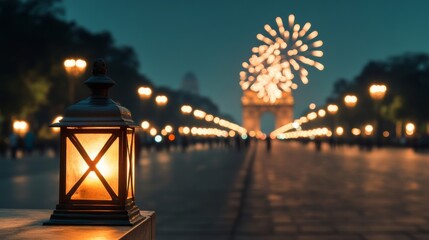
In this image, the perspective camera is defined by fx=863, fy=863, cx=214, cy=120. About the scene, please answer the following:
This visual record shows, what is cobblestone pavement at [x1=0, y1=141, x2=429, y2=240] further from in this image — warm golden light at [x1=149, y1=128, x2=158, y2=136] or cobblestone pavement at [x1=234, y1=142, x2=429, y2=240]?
warm golden light at [x1=149, y1=128, x2=158, y2=136]

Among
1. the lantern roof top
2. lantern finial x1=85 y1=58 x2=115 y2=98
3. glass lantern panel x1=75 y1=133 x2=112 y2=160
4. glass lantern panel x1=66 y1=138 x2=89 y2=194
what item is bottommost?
glass lantern panel x1=66 y1=138 x2=89 y2=194

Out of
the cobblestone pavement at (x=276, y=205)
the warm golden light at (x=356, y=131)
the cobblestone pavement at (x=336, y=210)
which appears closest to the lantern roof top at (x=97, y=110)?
the cobblestone pavement at (x=276, y=205)

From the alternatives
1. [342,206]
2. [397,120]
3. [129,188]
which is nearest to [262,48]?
[342,206]

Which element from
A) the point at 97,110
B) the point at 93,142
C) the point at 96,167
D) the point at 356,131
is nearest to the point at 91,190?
the point at 96,167

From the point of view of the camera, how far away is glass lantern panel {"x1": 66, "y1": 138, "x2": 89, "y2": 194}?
6445 mm

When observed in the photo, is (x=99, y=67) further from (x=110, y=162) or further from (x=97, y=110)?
(x=110, y=162)

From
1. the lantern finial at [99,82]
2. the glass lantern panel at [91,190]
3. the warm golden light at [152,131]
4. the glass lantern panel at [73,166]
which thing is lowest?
the glass lantern panel at [91,190]

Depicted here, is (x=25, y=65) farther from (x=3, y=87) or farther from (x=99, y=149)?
(x=99, y=149)

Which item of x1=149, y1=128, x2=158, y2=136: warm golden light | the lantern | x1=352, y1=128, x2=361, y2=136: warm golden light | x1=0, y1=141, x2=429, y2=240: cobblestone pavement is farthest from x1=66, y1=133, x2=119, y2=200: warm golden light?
x1=352, y1=128, x2=361, y2=136: warm golden light

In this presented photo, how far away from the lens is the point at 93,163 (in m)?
6.41

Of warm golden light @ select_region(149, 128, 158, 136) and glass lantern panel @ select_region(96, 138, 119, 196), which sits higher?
warm golden light @ select_region(149, 128, 158, 136)

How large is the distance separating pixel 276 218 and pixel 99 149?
9138mm

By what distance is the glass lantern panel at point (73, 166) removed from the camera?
21.1 ft

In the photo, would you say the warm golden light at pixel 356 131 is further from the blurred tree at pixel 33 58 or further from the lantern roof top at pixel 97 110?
the lantern roof top at pixel 97 110
